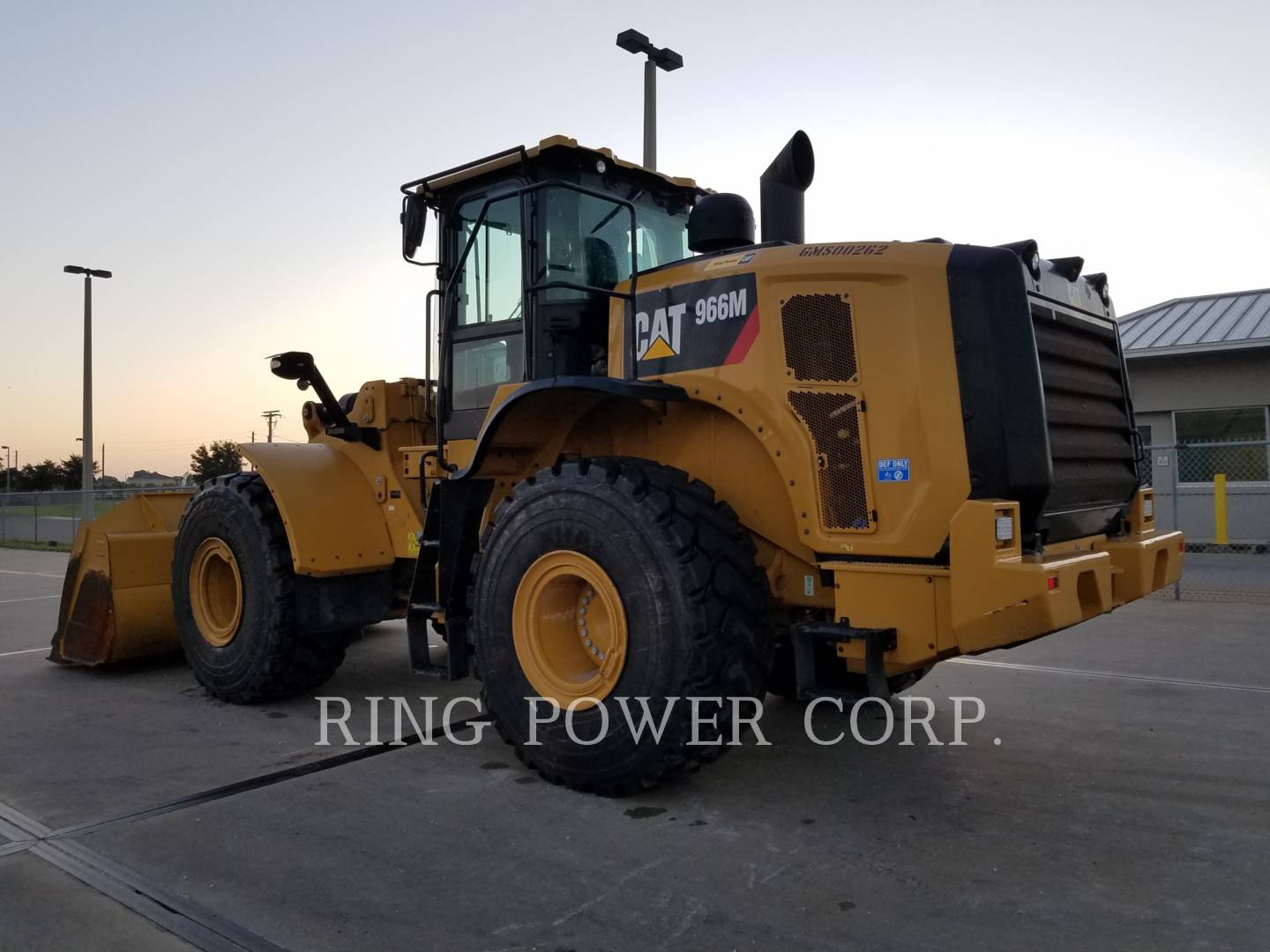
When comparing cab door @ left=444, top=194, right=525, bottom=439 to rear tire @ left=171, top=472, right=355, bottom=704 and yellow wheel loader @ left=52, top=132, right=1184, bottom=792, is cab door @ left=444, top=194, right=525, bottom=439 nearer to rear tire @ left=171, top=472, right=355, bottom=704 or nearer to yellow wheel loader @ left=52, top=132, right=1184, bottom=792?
yellow wheel loader @ left=52, top=132, right=1184, bottom=792

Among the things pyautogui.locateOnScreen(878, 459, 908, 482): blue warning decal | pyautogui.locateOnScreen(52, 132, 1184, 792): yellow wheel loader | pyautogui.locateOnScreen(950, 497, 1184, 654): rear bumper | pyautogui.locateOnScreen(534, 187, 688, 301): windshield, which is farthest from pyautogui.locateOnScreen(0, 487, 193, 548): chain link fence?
pyautogui.locateOnScreen(950, 497, 1184, 654): rear bumper

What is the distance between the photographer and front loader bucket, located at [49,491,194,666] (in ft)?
22.6

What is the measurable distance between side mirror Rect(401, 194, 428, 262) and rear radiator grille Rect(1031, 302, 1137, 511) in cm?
326

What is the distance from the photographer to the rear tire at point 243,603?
5.85 m

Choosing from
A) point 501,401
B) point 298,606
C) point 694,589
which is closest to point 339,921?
point 694,589

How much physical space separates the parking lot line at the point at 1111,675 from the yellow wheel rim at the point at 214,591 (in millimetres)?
4437

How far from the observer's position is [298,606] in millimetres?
5855

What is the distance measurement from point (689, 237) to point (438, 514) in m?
1.96

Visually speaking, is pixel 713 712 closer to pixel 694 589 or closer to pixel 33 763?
pixel 694 589

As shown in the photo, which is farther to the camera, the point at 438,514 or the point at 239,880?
the point at 438,514

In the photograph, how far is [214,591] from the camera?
21.4 ft

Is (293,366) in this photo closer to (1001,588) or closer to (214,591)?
(214,591)

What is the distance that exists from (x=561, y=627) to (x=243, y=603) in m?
2.55

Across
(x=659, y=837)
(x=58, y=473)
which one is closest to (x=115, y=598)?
(x=659, y=837)
